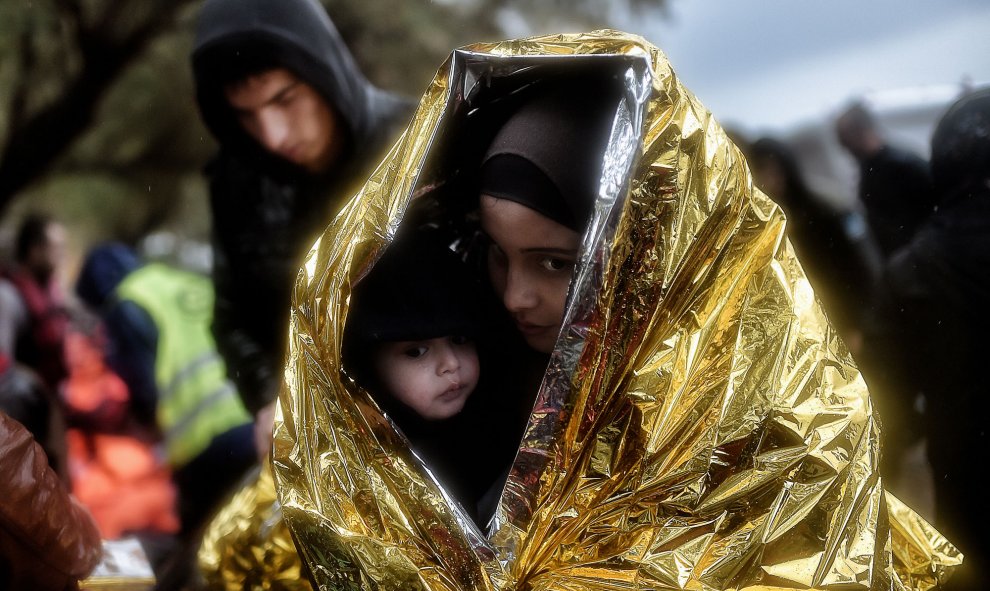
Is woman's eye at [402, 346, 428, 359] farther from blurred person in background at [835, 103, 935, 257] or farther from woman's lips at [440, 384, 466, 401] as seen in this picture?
blurred person in background at [835, 103, 935, 257]

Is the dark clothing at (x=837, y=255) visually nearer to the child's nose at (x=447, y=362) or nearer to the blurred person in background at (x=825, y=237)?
the blurred person in background at (x=825, y=237)

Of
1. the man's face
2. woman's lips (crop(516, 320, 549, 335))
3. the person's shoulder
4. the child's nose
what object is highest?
the man's face

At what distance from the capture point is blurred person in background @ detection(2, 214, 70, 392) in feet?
5.77

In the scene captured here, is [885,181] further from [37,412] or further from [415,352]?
[37,412]

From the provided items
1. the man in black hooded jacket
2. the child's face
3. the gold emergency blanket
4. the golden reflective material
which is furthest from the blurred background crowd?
the child's face

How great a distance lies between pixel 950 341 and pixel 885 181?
305 mm

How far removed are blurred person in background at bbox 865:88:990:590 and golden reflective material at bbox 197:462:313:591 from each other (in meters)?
1.07

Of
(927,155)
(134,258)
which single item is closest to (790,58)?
(927,155)

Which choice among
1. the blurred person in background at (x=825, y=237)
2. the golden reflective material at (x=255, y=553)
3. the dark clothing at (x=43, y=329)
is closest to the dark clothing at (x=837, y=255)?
the blurred person in background at (x=825, y=237)

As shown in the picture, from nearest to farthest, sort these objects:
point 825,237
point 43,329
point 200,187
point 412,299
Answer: point 412,299, point 825,237, point 200,187, point 43,329

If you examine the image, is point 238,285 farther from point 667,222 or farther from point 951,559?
point 951,559

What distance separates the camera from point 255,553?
1.00 m

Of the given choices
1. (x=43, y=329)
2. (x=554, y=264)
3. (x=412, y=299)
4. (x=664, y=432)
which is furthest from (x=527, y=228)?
(x=43, y=329)

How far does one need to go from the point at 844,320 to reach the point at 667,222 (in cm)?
73
